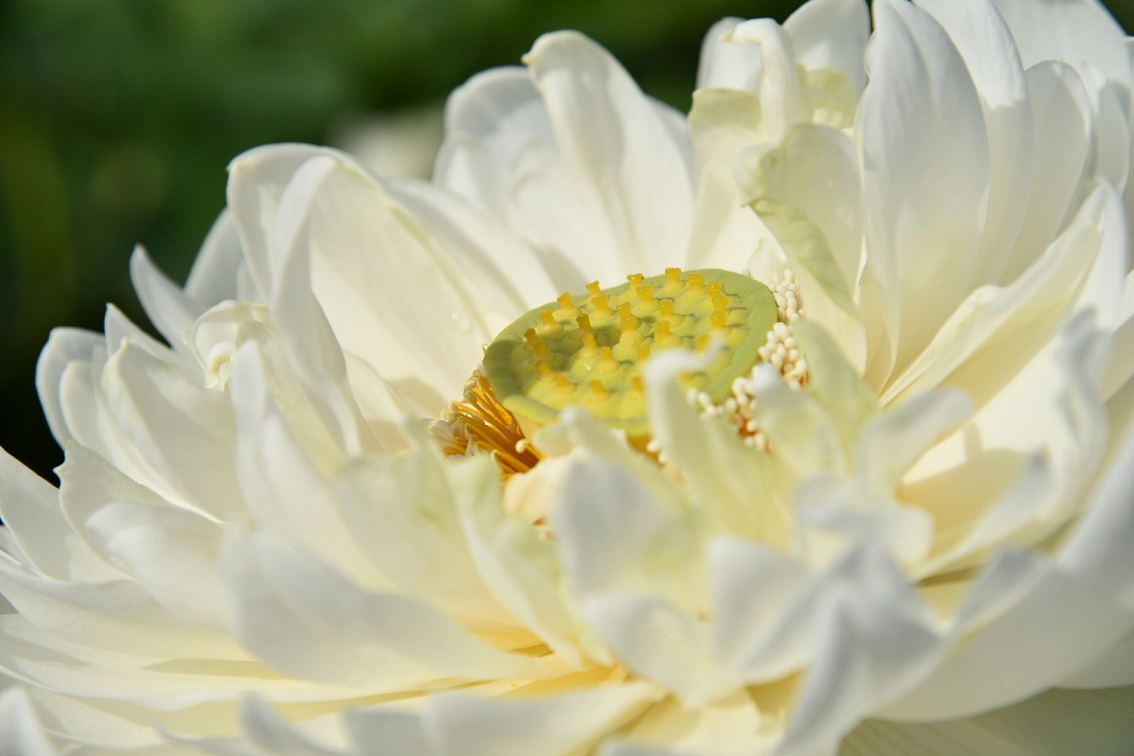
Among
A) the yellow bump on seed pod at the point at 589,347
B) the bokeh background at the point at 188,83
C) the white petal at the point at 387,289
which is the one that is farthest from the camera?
the bokeh background at the point at 188,83

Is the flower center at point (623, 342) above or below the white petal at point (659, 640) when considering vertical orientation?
above

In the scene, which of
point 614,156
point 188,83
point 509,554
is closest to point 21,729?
point 509,554

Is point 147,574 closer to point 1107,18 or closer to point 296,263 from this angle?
point 296,263

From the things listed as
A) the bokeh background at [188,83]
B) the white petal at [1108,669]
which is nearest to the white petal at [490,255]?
the white petal at [1108,669]

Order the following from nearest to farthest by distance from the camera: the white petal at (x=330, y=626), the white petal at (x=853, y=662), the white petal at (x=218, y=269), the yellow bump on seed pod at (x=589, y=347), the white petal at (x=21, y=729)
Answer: the white petal at (x=853, y=662) < the white petal at (x=330, y=626) < the white petal at (x=21, y=729) < the yellow bump on seed pod at (x=589, y=347) < the white petal at (x=218, y=269)

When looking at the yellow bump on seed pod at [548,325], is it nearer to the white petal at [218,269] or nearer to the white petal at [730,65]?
the white petal at [730,65]

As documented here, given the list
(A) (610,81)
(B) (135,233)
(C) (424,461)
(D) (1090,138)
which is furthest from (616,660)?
(B) (135,233)

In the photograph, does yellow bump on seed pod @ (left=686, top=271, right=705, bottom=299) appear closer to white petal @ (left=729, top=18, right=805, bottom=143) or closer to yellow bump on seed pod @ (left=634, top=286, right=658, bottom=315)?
yellow bump on seed pod @ (left=634, top=286, right=658, bottom=315)
